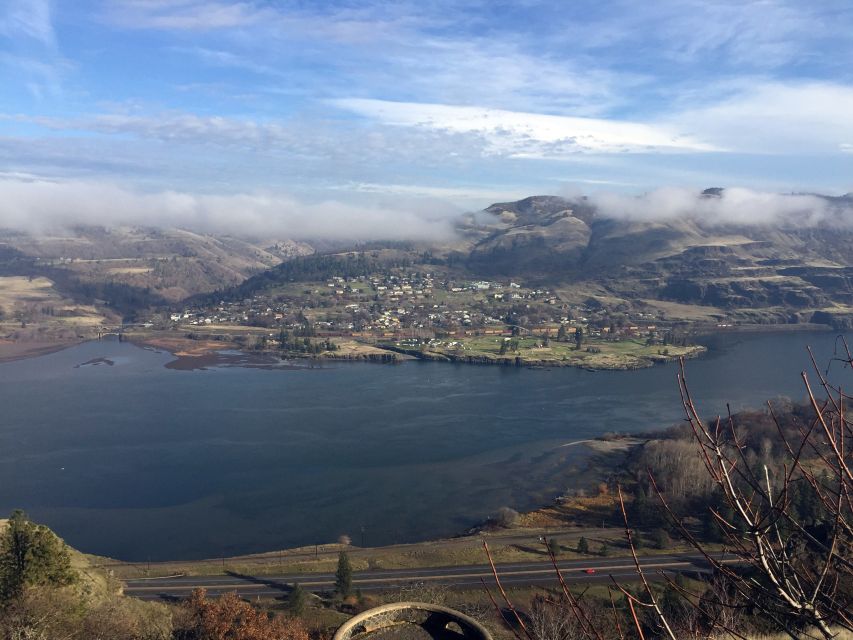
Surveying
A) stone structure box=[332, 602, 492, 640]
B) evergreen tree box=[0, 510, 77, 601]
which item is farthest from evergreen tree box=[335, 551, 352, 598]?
stone structure box=[332, 602, 492, 640]

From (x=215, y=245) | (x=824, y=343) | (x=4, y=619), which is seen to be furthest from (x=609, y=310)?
(x=215, y=245)

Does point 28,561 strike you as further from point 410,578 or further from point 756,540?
point 756,540

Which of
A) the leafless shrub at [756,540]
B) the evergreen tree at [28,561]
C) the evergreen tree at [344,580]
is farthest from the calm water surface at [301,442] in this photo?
the evergreen tree at [28,561]

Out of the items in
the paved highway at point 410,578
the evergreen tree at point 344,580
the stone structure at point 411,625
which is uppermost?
the stone structure at point 411,625

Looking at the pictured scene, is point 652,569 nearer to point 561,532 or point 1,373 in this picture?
point 561,532

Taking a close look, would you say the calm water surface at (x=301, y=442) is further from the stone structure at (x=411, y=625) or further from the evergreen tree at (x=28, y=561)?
the stone structure at (x=411, y=625)
